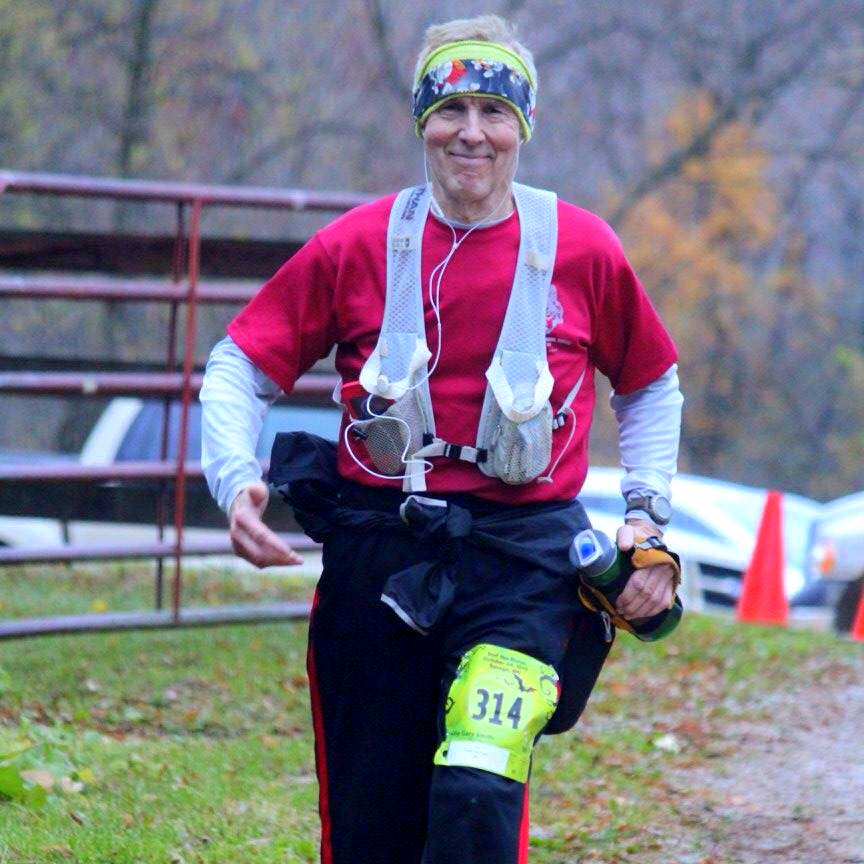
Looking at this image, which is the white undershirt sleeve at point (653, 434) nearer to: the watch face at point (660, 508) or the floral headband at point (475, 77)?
the watch face at point (660, 508)

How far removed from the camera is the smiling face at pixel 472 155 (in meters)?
3.55

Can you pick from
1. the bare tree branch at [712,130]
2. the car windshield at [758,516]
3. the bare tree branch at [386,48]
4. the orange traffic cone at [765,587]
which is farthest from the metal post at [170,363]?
the bare tree branch at [712,130]

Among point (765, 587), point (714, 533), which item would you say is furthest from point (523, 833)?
point (714, 533)

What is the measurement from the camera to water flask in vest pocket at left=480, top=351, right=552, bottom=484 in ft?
11.2

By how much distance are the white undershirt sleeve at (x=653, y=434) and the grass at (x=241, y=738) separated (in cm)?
166

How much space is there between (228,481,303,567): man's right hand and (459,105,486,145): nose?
33.4 inches

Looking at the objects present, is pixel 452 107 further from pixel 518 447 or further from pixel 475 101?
pixel 518 447

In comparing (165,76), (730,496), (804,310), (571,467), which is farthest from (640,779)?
(804,310)

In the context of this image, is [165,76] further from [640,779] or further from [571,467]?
[571,467]

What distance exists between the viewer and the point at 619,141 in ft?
101

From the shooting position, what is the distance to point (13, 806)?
5.13 meters

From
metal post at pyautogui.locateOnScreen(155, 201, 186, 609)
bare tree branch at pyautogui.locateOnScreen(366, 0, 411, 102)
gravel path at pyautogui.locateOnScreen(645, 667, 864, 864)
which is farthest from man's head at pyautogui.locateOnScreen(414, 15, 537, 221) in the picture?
bare tree branch at pyautogui.locateOnScreen(366, 0, 411, 102)

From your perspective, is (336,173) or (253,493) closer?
(253,493)

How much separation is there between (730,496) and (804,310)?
2268cm
